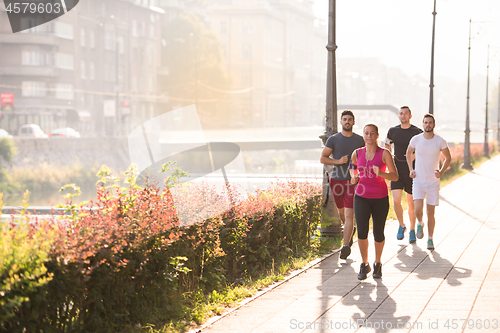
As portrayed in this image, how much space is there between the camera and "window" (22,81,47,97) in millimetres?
64750

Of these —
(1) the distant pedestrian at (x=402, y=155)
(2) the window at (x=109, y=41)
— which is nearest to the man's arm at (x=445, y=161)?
(1) the distant pedestrian at (x=402, y=155)

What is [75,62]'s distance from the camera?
69.9m

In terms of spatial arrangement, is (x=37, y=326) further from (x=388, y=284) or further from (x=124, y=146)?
(x=124, y=146)

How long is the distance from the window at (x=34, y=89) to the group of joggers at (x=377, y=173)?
2365 inches

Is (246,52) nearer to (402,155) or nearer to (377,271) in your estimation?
(402,155)

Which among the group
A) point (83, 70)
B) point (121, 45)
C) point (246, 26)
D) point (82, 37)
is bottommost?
point (83, 70)

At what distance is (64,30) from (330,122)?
63.9 metres

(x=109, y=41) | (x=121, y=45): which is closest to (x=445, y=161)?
(x=109, y=41)

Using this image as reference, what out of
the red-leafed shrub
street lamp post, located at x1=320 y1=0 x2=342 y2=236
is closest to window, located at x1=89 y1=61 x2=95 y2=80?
street lamp post, located at x1=320 y1=0 x2=342 y2=236

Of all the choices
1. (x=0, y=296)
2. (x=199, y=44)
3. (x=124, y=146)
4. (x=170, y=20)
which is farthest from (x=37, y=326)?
(x=170, y=20)

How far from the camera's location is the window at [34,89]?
6475 centimetres

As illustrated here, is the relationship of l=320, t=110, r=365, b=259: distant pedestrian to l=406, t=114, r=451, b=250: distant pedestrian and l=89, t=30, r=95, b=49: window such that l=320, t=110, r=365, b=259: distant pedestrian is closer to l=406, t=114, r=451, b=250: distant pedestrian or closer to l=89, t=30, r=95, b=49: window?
l=406, t=114, r=451, b=250: distant pedestrian

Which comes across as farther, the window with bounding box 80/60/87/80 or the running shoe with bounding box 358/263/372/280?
the window with bounding box 80/60/87/80

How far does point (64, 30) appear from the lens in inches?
2712
